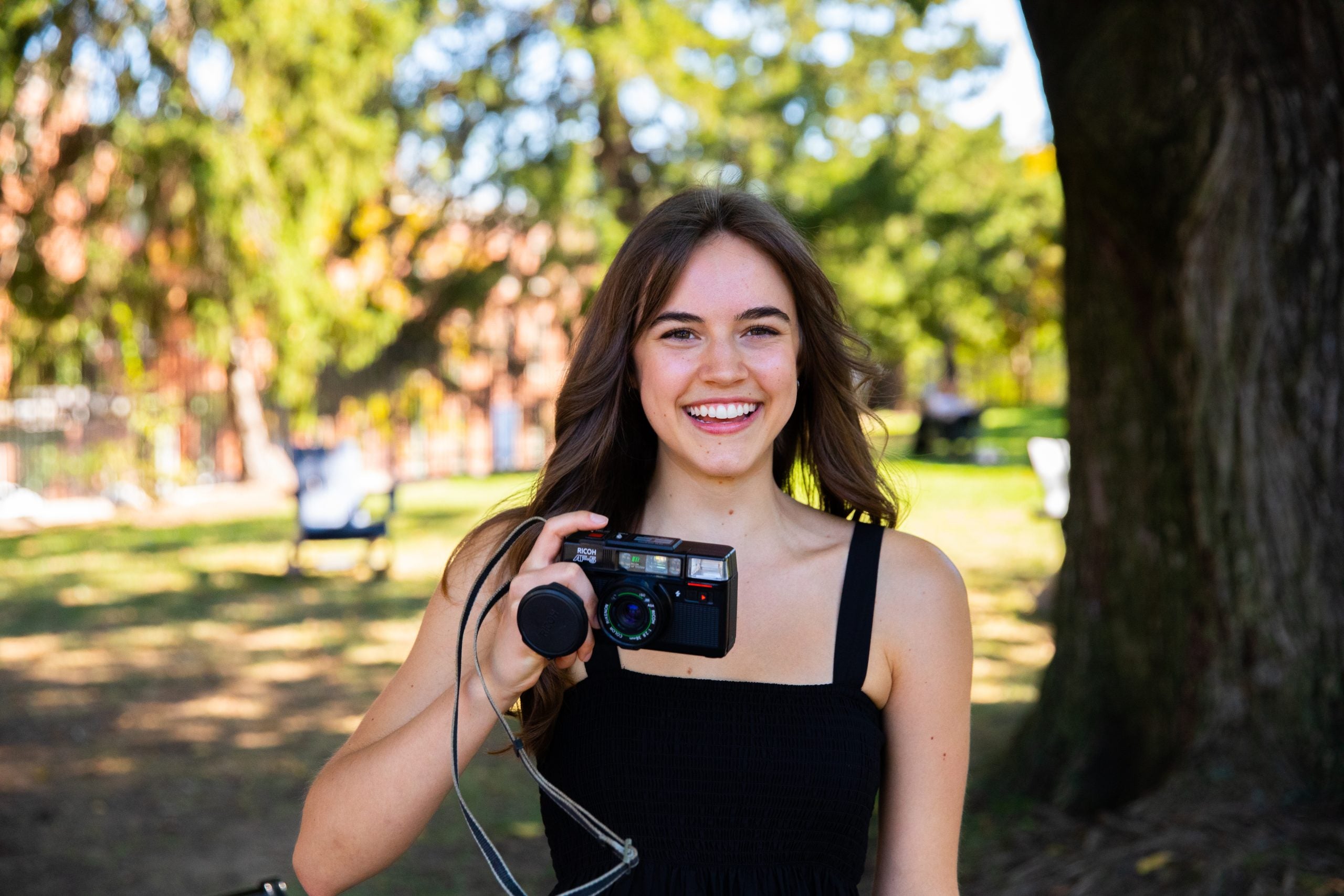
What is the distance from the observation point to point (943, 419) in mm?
20156

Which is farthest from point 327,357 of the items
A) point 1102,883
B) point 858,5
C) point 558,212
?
point 1102,883

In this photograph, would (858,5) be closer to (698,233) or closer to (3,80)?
(3,80)

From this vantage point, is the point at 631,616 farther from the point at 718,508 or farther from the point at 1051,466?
the point at 1051,466

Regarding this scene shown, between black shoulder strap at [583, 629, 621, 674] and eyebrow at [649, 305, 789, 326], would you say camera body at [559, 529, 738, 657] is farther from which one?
eyebrow at [649, 305, 789, 326]

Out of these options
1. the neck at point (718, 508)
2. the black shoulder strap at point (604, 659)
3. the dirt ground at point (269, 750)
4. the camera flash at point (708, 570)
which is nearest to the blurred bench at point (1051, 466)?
the dirt ground at point (269, 750)

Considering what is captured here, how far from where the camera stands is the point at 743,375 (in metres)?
2.02

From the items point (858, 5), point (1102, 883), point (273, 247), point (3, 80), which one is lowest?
point (1102, 883)

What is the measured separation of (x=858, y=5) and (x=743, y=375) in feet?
65.9

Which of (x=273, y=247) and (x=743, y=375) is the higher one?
(x=273, y=247)

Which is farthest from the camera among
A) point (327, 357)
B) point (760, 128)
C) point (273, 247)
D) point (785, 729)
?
point (760, 128)

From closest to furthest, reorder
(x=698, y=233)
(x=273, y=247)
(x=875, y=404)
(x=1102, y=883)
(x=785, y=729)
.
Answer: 1. (x=785, y=729)
2. (x=698, y=233)
3. (x=875, y=404)
4. (x=1102, y=883)
5. (x=273, y=247)

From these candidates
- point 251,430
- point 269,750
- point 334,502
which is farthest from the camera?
point 251,430

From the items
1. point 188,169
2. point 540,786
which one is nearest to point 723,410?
point 540,786

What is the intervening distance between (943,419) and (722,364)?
18664 millimetres
